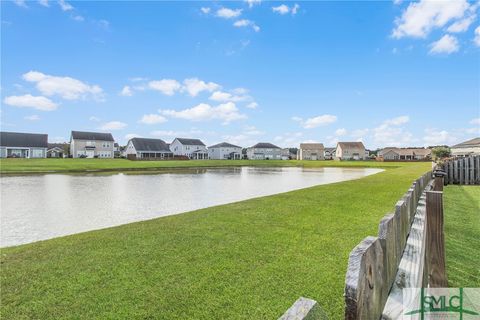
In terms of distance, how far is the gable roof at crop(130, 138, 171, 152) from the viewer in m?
Answer: 88.3

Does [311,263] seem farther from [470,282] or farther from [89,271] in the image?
[89,271]

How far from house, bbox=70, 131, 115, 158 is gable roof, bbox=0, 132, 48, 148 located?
7072mm

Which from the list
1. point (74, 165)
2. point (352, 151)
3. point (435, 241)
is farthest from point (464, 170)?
point (352, 151)

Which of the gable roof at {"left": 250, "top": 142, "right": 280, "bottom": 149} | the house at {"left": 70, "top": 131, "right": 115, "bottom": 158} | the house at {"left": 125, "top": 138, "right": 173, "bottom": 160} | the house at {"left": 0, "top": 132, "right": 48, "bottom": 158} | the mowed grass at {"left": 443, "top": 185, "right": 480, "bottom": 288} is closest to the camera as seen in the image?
the mowed grass at {"left": 443, "top": 185, "right": 480, "bottom": 288}

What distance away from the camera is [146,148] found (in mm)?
89375

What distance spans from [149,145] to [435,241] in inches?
3674

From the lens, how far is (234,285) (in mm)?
4016

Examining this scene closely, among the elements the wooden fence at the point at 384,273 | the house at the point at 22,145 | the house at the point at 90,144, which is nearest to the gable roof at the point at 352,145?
the house at the point at 90,144

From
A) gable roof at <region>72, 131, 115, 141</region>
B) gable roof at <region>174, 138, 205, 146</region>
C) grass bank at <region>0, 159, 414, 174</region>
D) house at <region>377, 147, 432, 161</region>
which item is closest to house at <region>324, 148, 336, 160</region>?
house at <region>377, 147, 432, 161</region>

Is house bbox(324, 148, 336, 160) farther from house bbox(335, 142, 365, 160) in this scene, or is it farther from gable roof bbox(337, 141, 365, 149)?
house bbox(335, 142, 365, 160)

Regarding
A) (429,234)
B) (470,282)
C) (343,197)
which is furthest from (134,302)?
(343,197)

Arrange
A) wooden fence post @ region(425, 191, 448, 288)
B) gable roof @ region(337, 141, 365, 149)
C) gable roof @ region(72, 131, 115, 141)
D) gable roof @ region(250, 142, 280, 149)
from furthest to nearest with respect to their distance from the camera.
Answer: gable roof @ region(250, 142, 280, 149), gable roof @ region(337, 141, 365, 149), gable roof @ region(72, 131, 115, 141), wooden fence post @ region(425, 191, 448, 288)

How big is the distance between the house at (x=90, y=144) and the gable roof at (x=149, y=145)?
7.10 meters

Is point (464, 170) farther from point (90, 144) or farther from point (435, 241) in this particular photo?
point (90, 144)
